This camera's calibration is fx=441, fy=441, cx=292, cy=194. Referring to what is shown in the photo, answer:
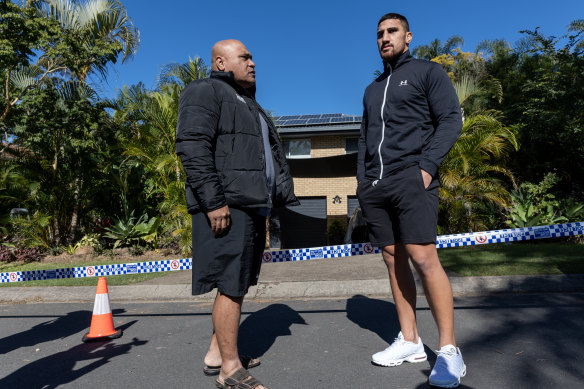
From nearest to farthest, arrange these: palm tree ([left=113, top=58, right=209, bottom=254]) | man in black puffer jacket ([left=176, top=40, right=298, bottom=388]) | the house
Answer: man in black puffer jacket ([left=176, top=40, right=298, bottom=388])
palm tree ([left=113, top=58, right=209, bottom=254])
the house

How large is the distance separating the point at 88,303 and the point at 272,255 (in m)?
3.31

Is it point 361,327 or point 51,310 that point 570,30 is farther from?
point 51,310

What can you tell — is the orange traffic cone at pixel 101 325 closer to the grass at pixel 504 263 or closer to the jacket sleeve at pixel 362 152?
the jacket sleeve at pixel 362 152

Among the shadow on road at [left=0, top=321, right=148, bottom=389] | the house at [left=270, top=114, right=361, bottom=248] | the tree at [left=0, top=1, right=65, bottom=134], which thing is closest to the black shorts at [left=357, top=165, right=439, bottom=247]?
the shadow on road at [left=0, top=321, right=148, bottom=389]

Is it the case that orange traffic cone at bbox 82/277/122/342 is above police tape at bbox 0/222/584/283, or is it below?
below

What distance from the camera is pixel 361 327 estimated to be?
3.66m

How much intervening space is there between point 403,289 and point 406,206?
1.93 ft

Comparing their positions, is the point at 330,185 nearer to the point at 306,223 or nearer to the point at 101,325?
the point at 306,223

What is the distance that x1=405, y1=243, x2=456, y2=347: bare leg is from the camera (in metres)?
2.41

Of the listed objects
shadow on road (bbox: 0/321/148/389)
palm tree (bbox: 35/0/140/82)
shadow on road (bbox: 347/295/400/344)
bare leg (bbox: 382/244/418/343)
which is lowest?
shadow on road (bbox: 0/321/148/389)

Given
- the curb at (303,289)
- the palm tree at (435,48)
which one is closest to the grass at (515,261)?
the curb at (303,289)

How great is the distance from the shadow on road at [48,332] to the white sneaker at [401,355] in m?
2.85

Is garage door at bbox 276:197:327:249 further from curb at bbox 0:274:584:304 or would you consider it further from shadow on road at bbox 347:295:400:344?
shadow on road at bbox 347:295:400:344

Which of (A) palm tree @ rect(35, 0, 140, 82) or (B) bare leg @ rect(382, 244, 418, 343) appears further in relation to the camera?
(A) palm tree @ rect(35, 0, 140, 82)
